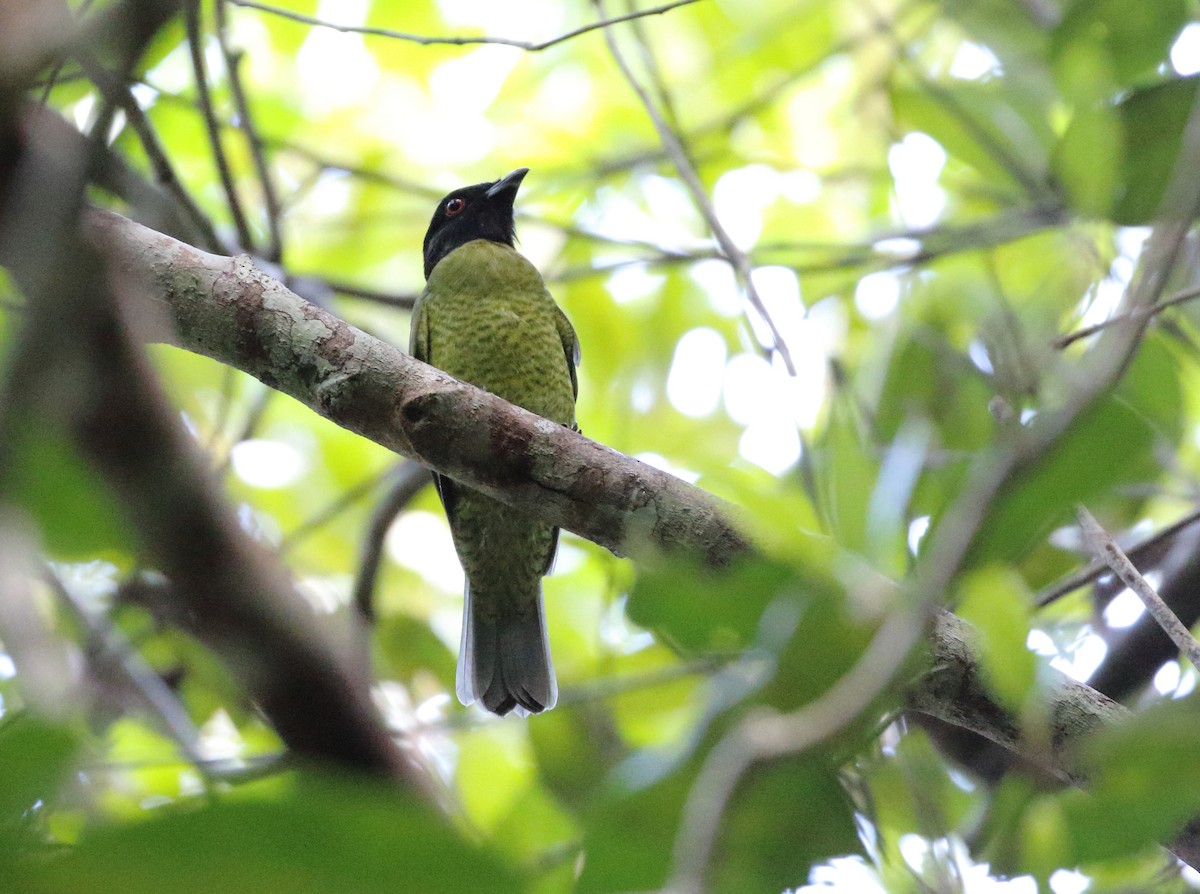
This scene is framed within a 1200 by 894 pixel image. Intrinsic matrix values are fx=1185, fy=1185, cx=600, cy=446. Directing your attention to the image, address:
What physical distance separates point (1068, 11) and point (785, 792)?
292cm

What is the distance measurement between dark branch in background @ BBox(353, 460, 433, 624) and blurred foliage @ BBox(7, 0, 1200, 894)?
0.29 m

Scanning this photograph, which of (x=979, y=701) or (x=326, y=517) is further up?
(x=326, y=517)

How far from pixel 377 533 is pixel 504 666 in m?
0.63

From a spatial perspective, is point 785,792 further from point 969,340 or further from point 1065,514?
point 969,340

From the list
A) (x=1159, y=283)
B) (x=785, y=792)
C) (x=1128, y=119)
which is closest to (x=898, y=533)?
(x=785, y=792)

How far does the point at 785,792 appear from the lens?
4.11ft

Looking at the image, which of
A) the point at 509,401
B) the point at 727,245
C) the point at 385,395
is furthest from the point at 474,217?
the point at 385,395

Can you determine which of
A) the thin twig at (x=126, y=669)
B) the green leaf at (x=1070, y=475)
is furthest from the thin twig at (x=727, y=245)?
the thin twig at (x=126, y=669)

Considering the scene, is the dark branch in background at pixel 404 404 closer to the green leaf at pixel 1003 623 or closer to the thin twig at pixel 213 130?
the thin twig at pixel 213 130

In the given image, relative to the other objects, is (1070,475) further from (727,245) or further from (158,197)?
(158,197)

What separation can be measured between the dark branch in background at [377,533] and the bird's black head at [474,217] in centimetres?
140

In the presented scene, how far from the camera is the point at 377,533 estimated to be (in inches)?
157

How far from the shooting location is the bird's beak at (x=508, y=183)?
500 centimetres

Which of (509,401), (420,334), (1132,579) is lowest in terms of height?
(1132,579)
